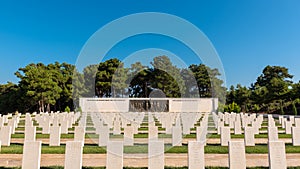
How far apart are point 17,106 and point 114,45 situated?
99.2 ft

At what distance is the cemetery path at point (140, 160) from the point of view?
5.71m

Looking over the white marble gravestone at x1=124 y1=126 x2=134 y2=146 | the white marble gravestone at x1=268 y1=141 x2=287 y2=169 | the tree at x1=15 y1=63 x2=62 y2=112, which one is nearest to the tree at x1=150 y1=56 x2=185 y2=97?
the tree at x1=15 y1=63 x2=62 y2=112

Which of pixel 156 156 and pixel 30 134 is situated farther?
pixel 30 134

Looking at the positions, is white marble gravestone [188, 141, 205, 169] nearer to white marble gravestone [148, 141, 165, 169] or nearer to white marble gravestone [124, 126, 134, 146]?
white marble gravestone [148, 141, 165, 169]

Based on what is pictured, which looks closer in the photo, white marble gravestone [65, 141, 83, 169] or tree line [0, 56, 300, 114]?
white marble gravestone [65, 141, 83, 169]

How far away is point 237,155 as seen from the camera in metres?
4.57

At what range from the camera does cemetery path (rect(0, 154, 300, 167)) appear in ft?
18.7

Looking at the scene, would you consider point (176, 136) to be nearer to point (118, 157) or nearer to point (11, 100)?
point (118, 157)

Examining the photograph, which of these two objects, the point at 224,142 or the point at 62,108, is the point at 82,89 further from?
the point at 224,142

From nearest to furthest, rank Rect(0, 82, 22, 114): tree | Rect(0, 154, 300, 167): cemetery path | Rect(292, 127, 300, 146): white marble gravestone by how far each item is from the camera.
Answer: Rect(0, 154, 300, 167): cemetery path, Rect(292, 127, 300, 146): white marble gravestone, Rect(0, 82, 22, 114): tree

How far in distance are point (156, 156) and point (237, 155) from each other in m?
1.49

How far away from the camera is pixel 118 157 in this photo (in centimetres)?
460

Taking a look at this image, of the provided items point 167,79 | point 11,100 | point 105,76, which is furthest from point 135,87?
point 11,100

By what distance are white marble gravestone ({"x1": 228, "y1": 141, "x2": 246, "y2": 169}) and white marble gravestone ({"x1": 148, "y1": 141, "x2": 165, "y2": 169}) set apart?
1269mm
